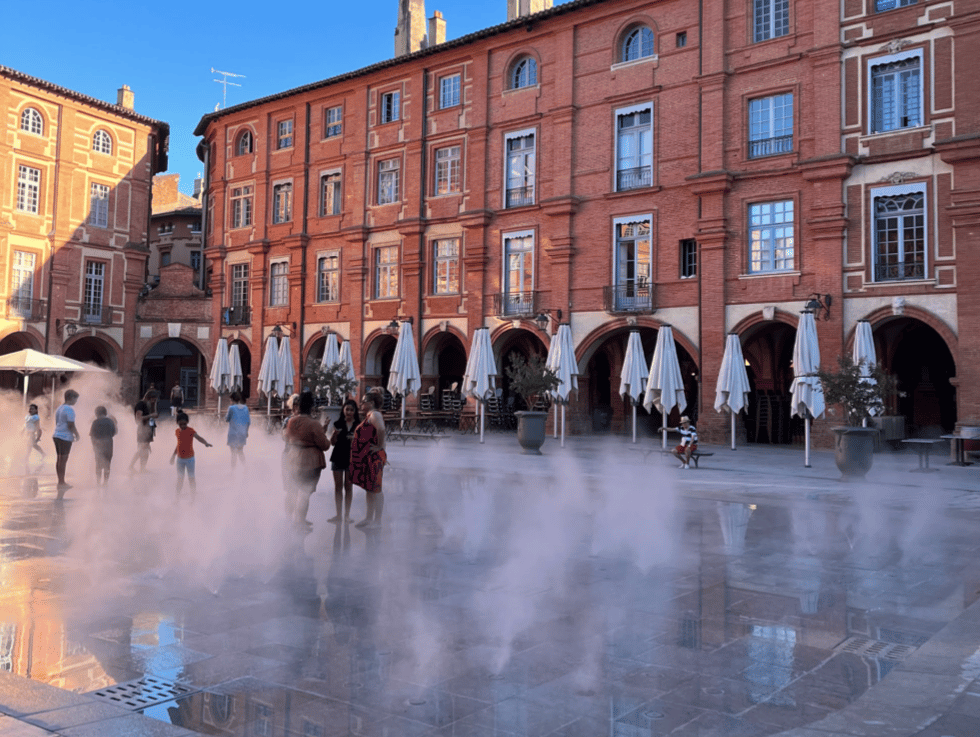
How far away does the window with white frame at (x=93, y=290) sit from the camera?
3403cm

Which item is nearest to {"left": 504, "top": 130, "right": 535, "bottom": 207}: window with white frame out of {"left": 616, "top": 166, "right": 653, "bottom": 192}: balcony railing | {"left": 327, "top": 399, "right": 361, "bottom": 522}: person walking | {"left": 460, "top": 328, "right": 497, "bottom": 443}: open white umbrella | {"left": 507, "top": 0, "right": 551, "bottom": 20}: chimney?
{"left": 616, "top": 166, "right": 653, "bottom": 192}: balcony railing

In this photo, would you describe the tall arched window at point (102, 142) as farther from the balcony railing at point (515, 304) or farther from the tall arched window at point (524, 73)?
the balcony railing at point (515, 304)

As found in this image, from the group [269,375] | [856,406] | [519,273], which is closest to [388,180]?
[519,273]

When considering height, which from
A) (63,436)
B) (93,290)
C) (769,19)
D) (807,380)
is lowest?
(63,436)

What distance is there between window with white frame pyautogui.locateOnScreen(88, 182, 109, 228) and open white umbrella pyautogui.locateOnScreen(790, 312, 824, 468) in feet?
95.7

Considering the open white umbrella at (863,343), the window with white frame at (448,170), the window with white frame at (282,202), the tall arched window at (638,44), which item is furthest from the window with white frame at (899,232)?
the window with white frame at (282,202)

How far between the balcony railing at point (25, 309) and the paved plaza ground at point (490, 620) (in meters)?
23.7

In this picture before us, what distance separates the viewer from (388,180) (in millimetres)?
30750

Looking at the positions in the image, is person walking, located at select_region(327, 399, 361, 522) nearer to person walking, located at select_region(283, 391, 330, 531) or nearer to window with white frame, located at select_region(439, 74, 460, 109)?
person walking, located at select_region(283, 391, 330, 531)

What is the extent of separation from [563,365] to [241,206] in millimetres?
19152

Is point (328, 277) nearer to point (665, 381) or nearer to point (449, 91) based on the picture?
point (449, 91)

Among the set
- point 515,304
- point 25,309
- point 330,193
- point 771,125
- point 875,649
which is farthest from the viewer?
point 330,193

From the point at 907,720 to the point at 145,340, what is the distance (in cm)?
3574

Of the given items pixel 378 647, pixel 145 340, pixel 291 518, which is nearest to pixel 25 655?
pixel 378 647
